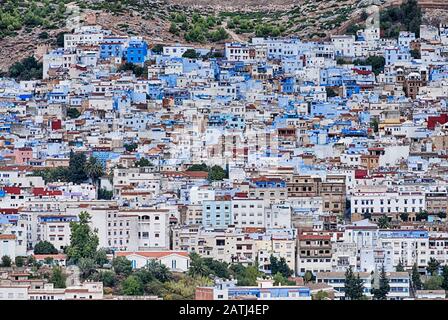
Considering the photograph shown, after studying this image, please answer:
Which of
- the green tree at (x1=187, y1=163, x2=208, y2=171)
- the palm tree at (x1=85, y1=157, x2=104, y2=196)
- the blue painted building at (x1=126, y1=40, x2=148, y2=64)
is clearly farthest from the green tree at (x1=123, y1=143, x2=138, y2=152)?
the blue painted building at (x1=126, y1=40, x2=148, y2=64)

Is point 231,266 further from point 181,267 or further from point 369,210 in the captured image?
point 369,210

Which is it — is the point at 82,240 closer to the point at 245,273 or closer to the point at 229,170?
the point at 245,273

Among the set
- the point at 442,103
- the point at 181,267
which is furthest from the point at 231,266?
the point at 442,103

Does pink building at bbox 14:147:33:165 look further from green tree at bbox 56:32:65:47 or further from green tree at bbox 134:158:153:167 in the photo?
green tree at bbox 56:32:65:47

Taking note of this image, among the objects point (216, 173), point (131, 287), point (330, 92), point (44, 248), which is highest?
point (330, 92)

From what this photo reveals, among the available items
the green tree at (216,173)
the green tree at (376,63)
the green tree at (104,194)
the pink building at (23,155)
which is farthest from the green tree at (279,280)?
the green tree at (376,63)

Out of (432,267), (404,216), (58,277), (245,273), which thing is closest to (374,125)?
(404,216)

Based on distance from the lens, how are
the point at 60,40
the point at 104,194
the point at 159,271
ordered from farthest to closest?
1. the point at 60,40
2. the point at 104,194
3. the point at 159,271
